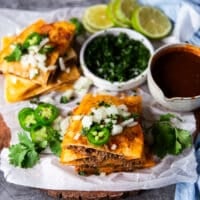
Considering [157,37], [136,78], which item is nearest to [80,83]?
[136,78]

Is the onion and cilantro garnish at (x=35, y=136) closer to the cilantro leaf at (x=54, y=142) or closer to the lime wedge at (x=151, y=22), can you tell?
the cilantro leaf at (x=54, y=142)

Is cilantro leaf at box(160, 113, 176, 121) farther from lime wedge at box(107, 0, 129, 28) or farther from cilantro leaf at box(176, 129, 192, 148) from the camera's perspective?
lime wedge at box(107, 0, 129, 28)

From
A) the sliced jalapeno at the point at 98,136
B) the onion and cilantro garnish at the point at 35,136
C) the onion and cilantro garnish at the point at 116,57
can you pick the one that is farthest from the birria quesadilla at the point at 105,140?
the onion and cilantro garnish at the point at 116,57

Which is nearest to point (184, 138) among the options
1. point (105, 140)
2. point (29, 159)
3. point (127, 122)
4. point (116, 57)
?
point (127, 122)

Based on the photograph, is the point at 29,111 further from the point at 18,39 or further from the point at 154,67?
the point at 154,67

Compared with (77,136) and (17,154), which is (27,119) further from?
(77,136)

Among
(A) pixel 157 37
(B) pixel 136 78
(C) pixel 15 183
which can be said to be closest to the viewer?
(C) pixel 15 183

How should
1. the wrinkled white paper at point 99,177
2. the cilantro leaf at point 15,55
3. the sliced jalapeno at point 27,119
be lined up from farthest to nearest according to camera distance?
the cilantro leaf at point 15,55, the sliced jalapeno at point 27,119, the wrinkled white paper at point 99,177
